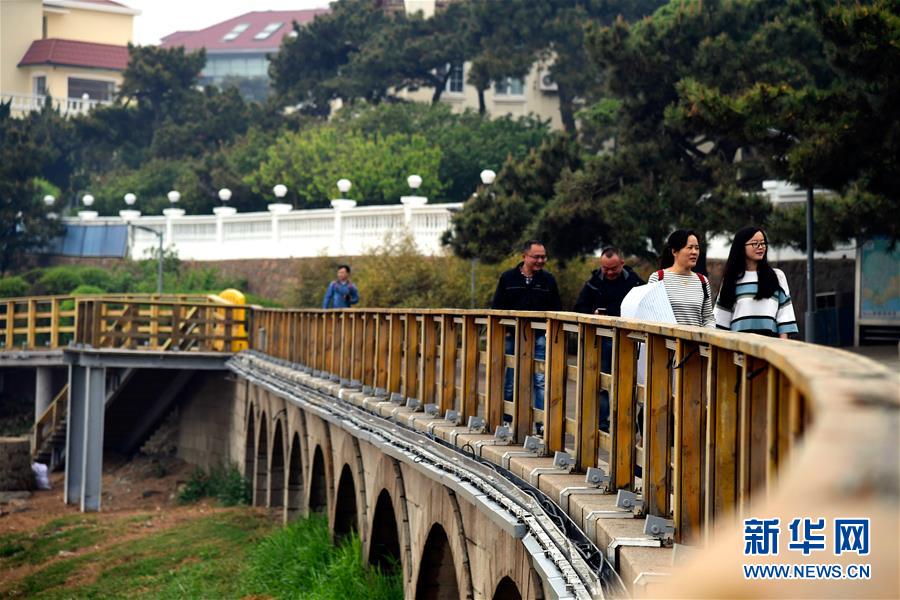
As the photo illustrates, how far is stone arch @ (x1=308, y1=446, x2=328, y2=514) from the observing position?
22.7 metres

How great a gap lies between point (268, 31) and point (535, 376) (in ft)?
415

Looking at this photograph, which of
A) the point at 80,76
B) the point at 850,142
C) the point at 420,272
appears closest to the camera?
the point at 850,142

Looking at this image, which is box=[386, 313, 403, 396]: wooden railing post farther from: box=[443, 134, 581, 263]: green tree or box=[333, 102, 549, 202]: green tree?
box=[333, 102, 549, 202]: green tree

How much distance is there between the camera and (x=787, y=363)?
388 centimetres

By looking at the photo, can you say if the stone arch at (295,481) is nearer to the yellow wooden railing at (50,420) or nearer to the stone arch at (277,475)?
the stone arch at (277,475)

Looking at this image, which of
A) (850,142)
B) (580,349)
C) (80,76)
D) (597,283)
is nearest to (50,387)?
(850,142)

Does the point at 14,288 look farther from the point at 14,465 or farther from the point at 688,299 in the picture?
the point at 688,299

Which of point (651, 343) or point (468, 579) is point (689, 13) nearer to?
point (468, 579)

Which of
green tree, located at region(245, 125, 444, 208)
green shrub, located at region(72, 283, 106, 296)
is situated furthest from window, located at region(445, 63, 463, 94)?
green shrub, located at region(72, 283, 106, 296)

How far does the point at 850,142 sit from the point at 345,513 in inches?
315

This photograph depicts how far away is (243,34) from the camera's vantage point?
135 m

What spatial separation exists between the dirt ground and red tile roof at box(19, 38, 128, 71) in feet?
206

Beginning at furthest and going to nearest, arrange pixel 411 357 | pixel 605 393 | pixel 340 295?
pixel 340 295, pixel 411 357, pixel 605 393

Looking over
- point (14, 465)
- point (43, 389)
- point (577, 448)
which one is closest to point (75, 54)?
point (43, 389)
